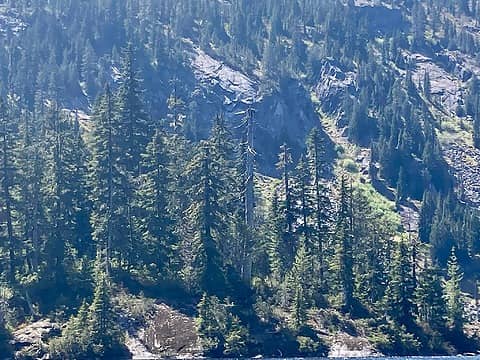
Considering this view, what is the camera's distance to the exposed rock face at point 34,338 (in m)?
64.9

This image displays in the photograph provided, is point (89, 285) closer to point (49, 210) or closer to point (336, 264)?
point (49, 210)

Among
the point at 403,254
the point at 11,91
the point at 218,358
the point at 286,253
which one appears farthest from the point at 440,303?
the point at 11,91

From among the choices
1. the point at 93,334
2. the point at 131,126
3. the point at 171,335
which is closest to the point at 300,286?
the point at 171,335

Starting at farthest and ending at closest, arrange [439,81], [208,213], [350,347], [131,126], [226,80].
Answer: [439,81] < [226,80] < [131,126] < [208,213] < [350,347]

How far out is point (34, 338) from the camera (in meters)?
66.6

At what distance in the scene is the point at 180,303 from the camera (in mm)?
74562

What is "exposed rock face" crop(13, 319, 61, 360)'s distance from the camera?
64.9m

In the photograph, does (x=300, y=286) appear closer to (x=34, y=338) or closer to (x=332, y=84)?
(x=34, y=338)

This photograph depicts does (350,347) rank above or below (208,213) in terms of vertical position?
below

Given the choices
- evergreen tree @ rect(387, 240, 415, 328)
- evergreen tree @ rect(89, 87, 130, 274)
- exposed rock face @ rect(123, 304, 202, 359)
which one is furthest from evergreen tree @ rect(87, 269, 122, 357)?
evergreen tree @ rect(387, 240, 415, 328)

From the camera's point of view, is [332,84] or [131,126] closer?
[131,126]

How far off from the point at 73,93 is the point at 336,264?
3354 inches

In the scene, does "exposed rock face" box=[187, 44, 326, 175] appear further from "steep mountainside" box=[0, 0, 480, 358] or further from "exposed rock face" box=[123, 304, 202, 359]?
"exposed rock face" box=[123, 304, 202, 359]

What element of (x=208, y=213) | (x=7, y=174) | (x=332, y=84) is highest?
(x=7, y=174)
